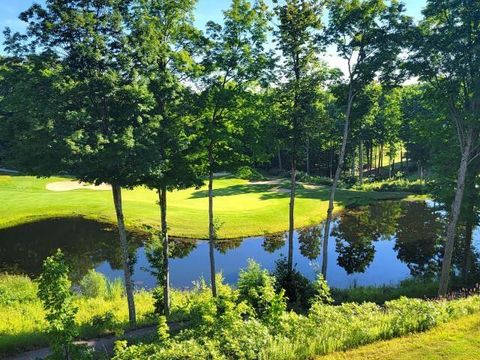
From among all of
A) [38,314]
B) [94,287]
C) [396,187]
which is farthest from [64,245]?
[396,187]

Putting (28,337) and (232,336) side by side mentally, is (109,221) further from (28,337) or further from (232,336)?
(232,336)

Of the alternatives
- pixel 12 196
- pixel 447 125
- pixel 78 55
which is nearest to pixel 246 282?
pixel 78 55

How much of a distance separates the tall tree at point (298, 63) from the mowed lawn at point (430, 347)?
1371 centimetres

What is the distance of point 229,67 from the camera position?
20.5m

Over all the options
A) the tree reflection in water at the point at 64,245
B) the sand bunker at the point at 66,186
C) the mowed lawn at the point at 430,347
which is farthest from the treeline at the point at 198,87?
the sand bunker at the point at 66,186

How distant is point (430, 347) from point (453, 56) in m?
14.6

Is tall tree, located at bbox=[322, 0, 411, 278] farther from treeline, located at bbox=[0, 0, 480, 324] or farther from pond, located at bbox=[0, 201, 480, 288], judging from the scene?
pond, located at bbox=[0, 201, 480, 288]

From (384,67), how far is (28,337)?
2161cm

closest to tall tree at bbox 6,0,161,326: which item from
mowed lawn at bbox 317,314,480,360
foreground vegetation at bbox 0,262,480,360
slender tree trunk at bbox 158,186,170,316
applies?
slender tree trunk at bbox 158,186,170,316

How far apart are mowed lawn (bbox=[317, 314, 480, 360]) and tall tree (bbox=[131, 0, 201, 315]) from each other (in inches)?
400

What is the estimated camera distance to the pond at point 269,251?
98.7 feet

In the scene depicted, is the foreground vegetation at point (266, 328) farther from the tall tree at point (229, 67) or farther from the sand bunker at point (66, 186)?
the sand bunker at point (66, 186)

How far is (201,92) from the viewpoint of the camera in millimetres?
20234

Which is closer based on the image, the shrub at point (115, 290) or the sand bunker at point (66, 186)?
the shrub at point (115, 290)
